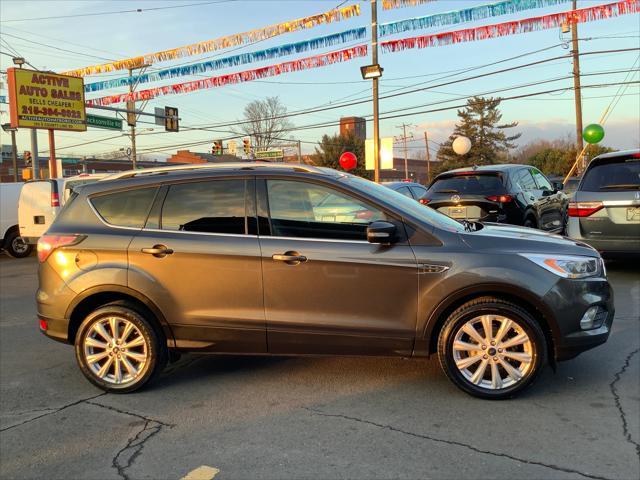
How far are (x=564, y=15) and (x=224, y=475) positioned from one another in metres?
16.4

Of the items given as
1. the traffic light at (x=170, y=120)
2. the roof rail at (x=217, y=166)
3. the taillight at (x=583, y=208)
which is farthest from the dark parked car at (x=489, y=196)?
the traffic light at (x=170, y=120)

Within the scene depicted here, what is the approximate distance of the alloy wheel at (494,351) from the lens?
12.5 ft

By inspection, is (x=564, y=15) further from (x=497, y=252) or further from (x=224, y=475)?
(x=224, y=475)

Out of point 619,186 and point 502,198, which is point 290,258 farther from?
point 502,198

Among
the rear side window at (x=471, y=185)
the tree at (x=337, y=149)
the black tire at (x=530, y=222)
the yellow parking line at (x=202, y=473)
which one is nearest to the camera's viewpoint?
the yellow parking line at (x=202, y=473)

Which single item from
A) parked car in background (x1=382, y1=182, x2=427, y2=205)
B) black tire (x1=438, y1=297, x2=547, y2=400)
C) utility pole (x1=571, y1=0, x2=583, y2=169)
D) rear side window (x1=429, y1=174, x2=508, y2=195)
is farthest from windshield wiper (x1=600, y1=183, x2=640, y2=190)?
utility pole (x1=571, y1=0, x2=583, y2=169)

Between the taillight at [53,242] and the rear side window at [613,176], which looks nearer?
the taillight at [53,242]

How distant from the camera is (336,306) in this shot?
3.95 meters

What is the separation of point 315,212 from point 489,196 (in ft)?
18.6

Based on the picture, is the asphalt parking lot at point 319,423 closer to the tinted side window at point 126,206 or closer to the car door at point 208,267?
the car door at point 208,267

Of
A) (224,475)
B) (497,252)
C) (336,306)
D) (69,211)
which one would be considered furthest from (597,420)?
(69,211)

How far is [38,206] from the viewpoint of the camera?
40.4 ft

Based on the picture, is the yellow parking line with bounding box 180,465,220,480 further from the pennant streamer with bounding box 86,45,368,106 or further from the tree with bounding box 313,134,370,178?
the tree with bounding box 313,134,370,178

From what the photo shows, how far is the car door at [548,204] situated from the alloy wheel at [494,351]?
666 cm
